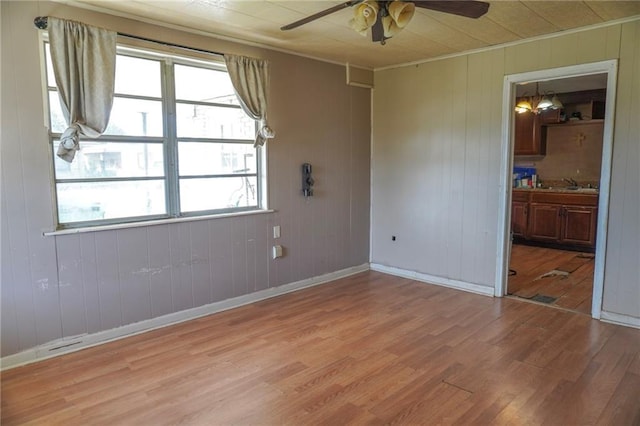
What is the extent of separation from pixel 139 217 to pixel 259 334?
1.39m

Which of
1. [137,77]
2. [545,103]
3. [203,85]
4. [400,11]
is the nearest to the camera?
[400,11]

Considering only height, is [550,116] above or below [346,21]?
below

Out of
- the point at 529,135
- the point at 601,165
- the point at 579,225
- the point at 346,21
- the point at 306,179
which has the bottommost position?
the point at 579,225

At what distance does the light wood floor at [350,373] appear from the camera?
237cm

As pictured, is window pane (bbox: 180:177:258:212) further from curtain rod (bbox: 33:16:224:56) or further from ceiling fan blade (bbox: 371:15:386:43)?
ceiling fan blade (bbox: 371:15:386:43)

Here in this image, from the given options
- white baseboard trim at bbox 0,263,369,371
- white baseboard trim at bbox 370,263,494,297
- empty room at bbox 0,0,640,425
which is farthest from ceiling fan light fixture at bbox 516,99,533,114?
white baseboard trim at bbox 0,263,369,371

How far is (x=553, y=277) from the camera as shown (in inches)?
201

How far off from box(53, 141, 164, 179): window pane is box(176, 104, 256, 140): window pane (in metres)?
0.32

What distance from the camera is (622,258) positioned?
359cm

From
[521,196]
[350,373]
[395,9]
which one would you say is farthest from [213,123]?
[521,196]

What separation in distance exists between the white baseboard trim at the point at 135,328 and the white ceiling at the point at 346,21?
2445mm

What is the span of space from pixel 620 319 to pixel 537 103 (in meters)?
3.74

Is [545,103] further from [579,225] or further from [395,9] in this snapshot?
[395,9]

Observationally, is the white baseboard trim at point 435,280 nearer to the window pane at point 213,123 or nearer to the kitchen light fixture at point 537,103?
the window pane at point 213,123
